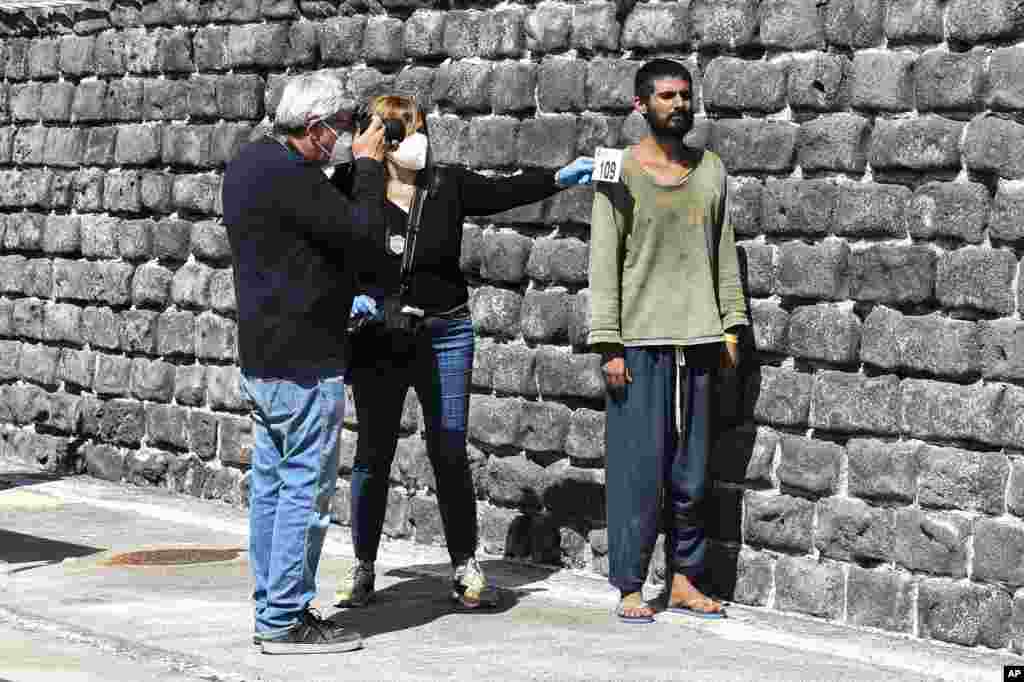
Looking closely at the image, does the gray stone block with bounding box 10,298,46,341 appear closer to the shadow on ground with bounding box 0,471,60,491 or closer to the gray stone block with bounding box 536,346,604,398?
the shadow on ground with bounding box 0,471,60,491

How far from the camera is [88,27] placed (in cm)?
1423

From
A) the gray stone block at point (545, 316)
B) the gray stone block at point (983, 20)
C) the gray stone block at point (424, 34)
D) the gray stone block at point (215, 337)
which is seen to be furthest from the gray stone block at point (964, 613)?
the gray stone block at point (215, 337)

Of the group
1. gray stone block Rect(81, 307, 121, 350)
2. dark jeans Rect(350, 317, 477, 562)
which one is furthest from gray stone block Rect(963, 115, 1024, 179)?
gray stone block Rect(81, 307, 121, 350)

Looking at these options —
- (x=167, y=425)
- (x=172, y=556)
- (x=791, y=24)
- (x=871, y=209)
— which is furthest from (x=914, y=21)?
(x=167, y=425)

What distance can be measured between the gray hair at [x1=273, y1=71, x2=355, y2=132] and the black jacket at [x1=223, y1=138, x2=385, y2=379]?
0.11m

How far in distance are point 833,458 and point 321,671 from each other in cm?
252

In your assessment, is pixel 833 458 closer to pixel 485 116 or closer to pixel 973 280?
pixel 973 280

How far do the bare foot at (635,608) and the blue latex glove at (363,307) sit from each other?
1.61 m

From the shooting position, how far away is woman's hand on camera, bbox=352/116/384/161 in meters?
9.20

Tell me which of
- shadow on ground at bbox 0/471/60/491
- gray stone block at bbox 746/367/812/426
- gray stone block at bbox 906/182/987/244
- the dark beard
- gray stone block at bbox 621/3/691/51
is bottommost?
shadow on ground at bbox 0/471/60/491

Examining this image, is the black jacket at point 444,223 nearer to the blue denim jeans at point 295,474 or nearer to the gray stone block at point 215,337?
the blue denim jeans at point 295,474

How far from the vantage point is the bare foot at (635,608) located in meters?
9.51

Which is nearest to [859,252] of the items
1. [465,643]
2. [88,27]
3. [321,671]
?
[465,643]

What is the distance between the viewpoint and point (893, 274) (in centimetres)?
937
